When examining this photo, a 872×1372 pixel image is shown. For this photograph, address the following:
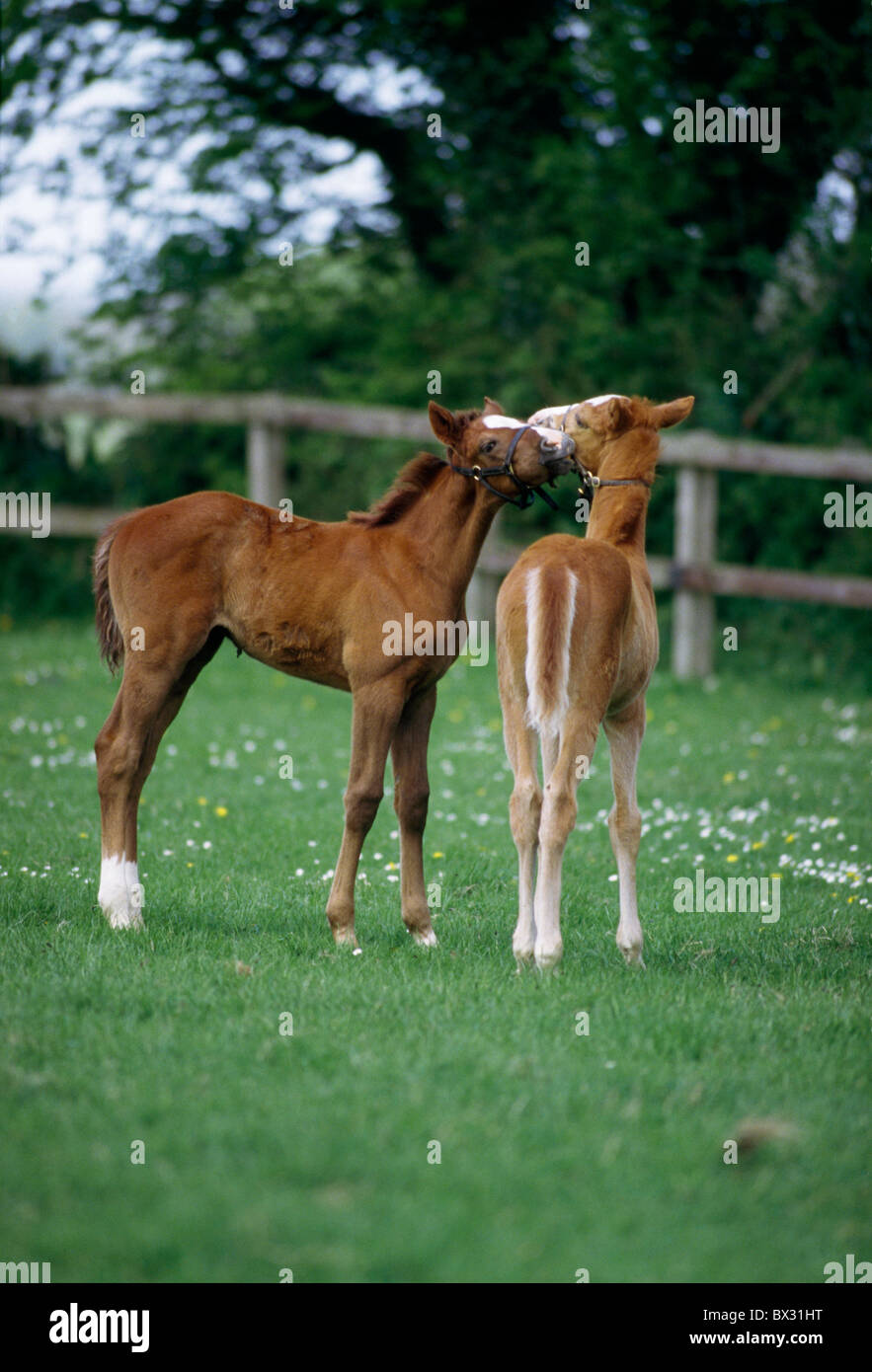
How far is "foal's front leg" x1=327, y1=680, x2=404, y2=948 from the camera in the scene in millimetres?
5539

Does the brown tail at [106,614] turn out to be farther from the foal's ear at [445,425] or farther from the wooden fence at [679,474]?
the wooden fence at [679,474]

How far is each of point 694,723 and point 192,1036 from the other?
290 inches

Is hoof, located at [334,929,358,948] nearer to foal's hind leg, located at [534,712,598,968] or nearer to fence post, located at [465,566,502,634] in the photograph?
foal's hind leg, located at [534,712,598,968]

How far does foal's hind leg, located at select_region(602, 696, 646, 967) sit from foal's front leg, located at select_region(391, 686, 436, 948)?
0.78 metres

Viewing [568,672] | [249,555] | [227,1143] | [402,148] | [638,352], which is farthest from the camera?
[402,148]

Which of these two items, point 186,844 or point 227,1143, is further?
point 186,844

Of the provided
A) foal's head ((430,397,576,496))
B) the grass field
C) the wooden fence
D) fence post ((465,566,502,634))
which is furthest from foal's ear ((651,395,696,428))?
fence post ((465,566,502,634))

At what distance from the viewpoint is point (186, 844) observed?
7375 millimetres

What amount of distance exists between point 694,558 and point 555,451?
26.4 feet

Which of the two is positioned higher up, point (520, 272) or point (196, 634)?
point (520, 272)

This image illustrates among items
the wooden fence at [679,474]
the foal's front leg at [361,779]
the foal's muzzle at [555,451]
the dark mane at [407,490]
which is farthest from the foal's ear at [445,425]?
the wooden fence at [679,474]

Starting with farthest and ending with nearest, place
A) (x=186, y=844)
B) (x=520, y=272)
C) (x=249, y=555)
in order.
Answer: (x=520, y=272) → (x=186, y=844) → (x=249, y=555)
